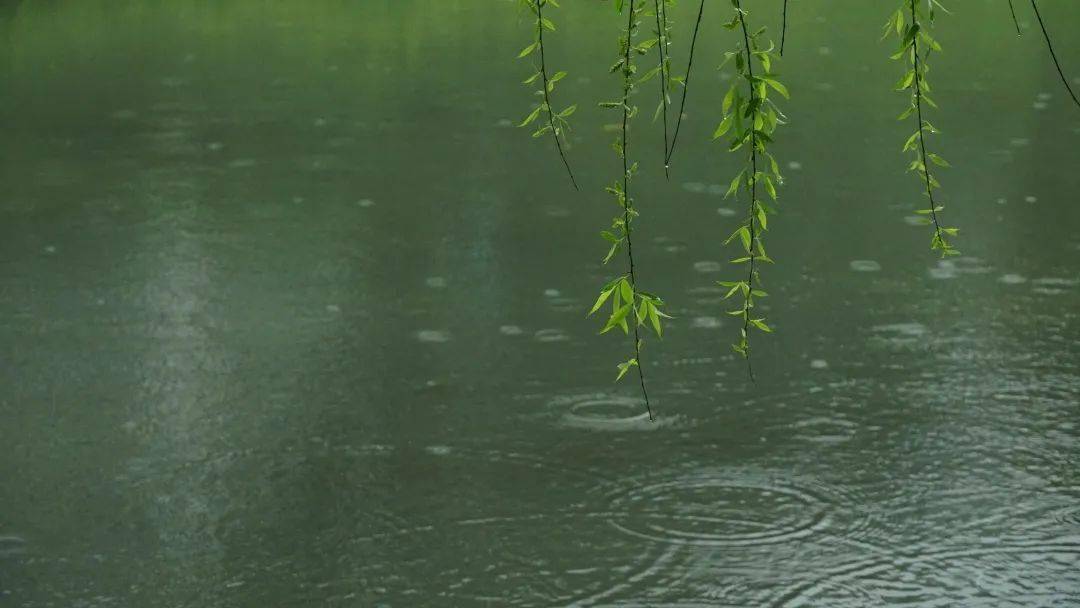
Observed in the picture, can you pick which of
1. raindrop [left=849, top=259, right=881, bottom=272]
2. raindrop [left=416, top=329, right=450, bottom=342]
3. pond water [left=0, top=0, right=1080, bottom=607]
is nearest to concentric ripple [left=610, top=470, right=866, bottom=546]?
pond water [left=0, top=0, right=1080, bottom=607]

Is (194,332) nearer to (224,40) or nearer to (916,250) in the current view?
(916,250)

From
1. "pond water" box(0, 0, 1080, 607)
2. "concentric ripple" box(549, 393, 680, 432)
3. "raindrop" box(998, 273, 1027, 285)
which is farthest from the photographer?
"raindrop" box(998, 273, 1027, 285)

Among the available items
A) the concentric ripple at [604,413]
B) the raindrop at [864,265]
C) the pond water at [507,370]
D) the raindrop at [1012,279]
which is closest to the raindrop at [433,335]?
the pond water at [507,370]

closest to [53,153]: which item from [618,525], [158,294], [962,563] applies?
[158,294]

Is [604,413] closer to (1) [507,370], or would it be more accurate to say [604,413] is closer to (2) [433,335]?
(1) [507,370]

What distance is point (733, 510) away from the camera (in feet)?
12.9

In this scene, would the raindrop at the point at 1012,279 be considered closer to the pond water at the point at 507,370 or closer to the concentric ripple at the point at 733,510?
the pond water at the point at 507,370

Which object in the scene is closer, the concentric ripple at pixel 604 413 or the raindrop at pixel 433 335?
the concentric ripple at pixel 604 413

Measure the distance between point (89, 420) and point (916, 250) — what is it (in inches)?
113

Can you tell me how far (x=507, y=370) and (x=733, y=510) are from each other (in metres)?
1.12

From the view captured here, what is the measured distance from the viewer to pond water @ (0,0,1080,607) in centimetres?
371

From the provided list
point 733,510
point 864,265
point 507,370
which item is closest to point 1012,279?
point 864,265

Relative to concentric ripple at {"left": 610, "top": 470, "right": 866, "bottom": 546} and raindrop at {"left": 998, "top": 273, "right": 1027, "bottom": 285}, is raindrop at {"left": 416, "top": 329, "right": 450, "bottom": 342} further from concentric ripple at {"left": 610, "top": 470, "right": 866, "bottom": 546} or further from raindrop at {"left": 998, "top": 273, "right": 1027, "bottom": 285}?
raindrop at {"left": 998, "top": 273, "right": 1027, "bottom": 285}

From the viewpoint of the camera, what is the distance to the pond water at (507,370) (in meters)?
3.71
